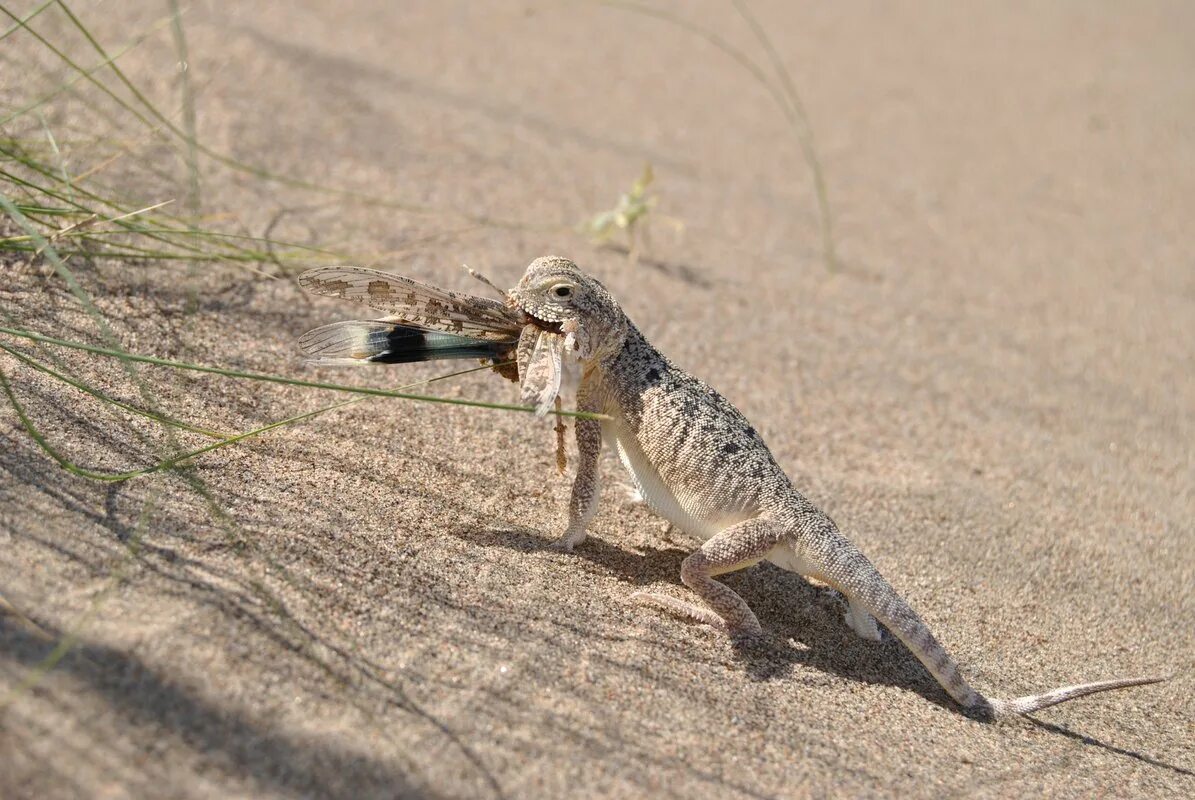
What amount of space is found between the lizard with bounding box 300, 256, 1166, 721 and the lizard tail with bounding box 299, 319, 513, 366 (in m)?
0.02

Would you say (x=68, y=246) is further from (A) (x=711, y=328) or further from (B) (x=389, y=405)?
(A) (x=711, y=328)

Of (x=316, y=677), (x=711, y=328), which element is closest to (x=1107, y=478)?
(x=711, y=328)

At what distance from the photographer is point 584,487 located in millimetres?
3275

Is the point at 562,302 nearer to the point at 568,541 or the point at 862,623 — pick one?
the point at 568,541

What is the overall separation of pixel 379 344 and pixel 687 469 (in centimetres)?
100

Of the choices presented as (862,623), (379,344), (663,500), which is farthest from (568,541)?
(862,623)

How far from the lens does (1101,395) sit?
5160mm

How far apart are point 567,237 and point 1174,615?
316cm

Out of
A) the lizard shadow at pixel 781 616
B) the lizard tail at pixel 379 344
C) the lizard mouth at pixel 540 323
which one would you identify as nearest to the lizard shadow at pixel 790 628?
the lizard shadow at pixel 781 616

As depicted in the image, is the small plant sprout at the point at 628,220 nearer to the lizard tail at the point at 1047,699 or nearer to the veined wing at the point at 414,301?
the veined wing at the point at 414,301

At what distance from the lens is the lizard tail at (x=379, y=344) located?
3.09 metres

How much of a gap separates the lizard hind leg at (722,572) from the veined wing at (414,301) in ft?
2.95

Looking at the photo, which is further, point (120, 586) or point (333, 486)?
point (333, 486)

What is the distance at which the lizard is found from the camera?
3.03 m
